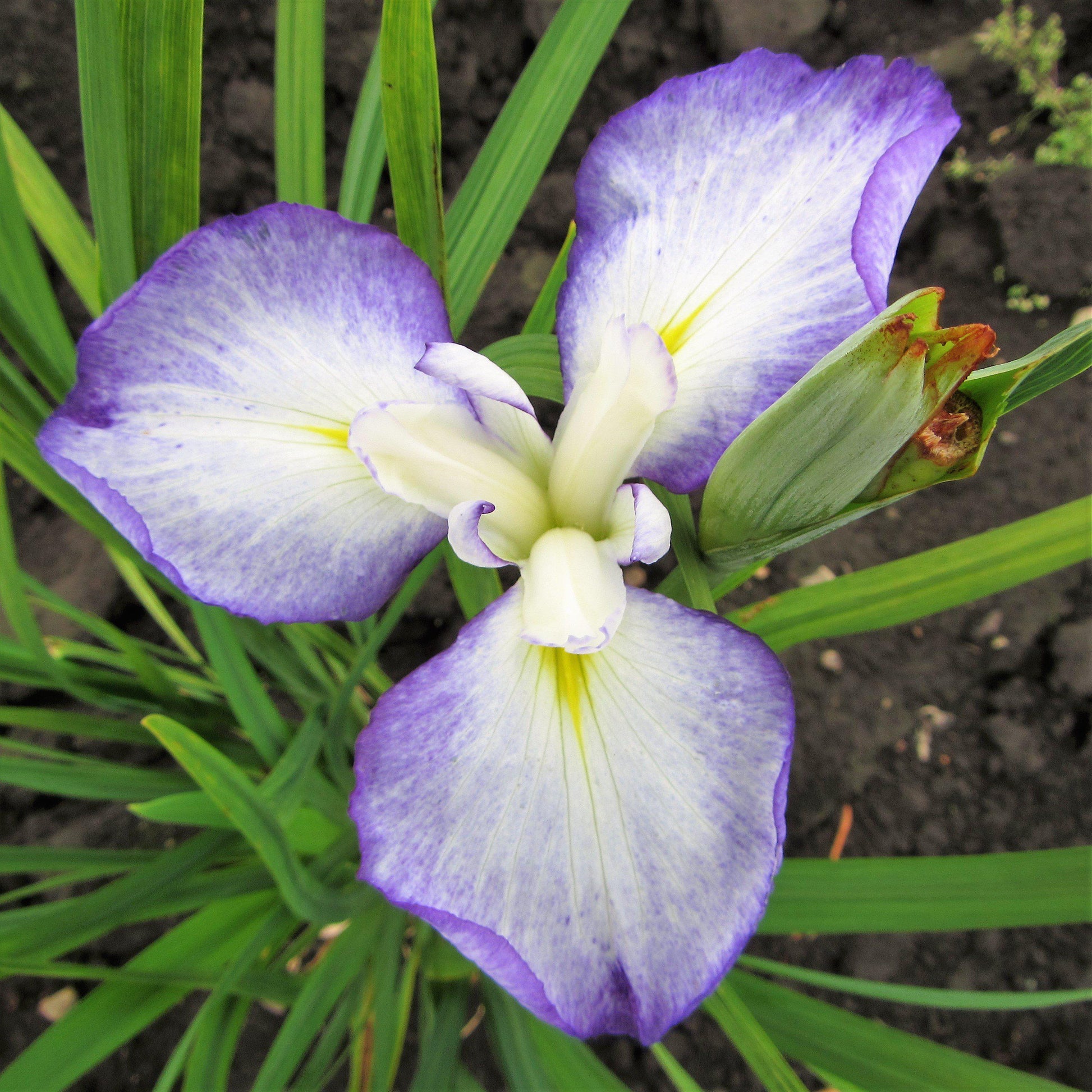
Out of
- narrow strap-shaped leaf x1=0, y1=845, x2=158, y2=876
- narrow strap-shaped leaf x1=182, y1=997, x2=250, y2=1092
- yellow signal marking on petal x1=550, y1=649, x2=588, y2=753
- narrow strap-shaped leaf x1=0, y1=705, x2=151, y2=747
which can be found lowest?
narrow strap-shaped leaf x1=182, y1=997, x2=250, y2=1092

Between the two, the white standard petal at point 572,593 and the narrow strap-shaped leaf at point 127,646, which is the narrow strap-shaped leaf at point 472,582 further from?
the narrow strap-shaped leaf at point 127,646

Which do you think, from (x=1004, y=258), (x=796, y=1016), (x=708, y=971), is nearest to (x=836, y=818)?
(x=796, y=1016)

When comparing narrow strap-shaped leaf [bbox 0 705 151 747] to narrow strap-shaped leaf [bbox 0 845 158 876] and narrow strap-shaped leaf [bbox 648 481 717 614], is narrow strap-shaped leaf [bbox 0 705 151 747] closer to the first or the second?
narrow strap-shaped leaf [bbox 0 845 158 876]

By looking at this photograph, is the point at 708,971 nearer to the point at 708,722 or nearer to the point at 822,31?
the point at 708,722

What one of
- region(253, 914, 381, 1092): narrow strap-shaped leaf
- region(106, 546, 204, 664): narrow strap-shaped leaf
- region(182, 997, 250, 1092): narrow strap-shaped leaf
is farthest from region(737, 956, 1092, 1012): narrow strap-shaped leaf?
region(106, 546, 204, 664): narrow strap-shaped leaf

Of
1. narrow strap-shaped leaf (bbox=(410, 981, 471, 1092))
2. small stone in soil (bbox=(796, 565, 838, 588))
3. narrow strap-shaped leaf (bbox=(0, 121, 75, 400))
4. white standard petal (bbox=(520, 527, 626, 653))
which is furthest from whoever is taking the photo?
small stone in soil (bbox=(796, 565, 838, 588))

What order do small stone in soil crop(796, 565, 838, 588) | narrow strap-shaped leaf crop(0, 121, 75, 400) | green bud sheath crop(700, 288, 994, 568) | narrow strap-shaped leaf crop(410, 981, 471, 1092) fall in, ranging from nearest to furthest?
green bud sheath crop(700, 288, 994, 568) → narrow strap-shaped leaf crop(0, 121, 75, 400) → narrow strap-shaped leaf crop(410, 981, 471, 1092) → small stone in soil crop(796, 565, 838, 588)

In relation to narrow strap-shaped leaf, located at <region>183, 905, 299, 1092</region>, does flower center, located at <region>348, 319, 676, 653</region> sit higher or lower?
higher

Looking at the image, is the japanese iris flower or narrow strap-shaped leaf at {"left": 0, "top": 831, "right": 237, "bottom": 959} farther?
narrow strap-shaped leaf at {"left": 0, "top": 831, "right": 237, "bottom": 959}
